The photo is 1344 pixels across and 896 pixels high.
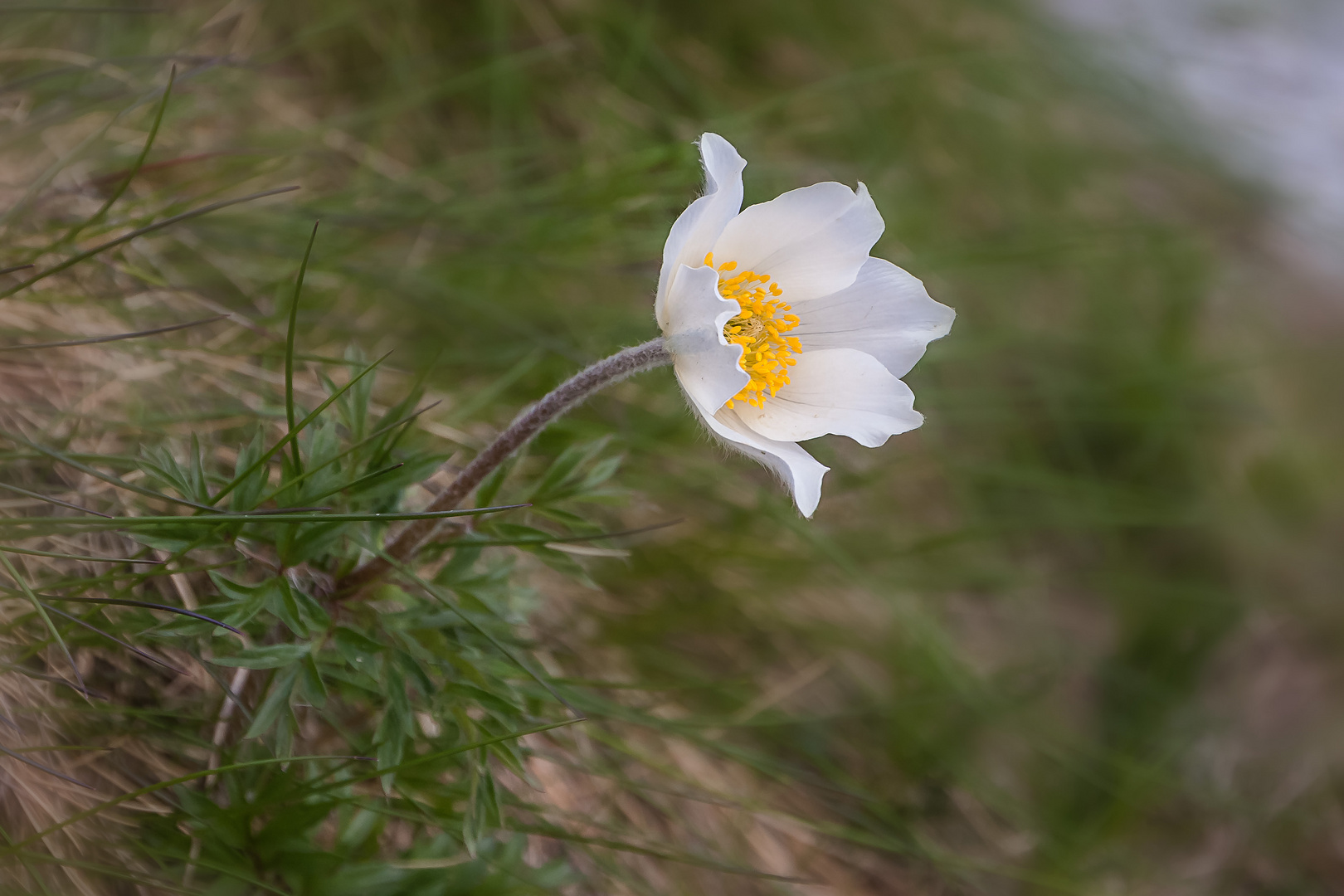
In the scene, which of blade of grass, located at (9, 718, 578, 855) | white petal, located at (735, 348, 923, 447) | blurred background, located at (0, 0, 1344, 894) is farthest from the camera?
blurred background, located at (0, 0, 1344, 894)

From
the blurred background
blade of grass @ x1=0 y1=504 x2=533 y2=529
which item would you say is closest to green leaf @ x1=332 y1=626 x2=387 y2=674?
blade of grass @ x1=0 y1=504 x2=533 y2=529

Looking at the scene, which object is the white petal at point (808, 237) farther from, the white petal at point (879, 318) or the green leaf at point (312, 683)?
the green leaf at point (312, 683)

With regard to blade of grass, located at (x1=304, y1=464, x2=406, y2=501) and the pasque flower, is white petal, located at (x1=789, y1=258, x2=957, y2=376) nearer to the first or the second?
the pasque flower

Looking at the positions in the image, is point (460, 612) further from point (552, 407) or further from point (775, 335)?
point (775, 335)

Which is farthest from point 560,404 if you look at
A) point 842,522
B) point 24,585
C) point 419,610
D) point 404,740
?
point 842,522

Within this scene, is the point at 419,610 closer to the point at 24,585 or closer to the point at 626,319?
the point at 24,585

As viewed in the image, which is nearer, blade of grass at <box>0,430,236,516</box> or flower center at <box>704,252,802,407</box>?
blade of grass at <box>0,430,236,516</box>

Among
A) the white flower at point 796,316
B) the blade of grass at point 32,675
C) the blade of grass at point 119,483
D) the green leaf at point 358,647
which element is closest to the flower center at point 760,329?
the white flower at point 796,316
